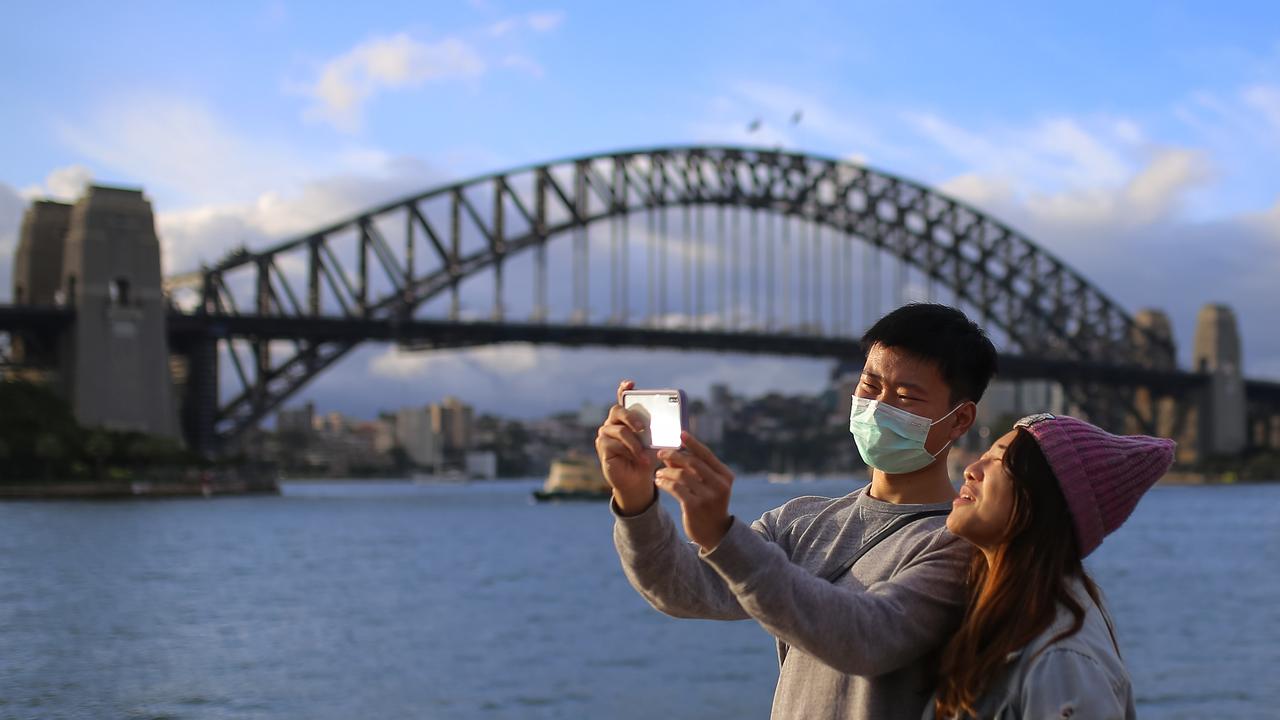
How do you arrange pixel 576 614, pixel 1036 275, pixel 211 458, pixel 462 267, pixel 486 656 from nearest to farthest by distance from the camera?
pixel 486 656 < pixel 576 614 < pixel 211 458 < pixel 462 267 < pixel 1036 275

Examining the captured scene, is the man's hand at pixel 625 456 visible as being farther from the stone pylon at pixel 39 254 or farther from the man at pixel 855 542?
the stone pylon at pixel 39 254

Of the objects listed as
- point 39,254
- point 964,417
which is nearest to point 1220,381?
point 39,254

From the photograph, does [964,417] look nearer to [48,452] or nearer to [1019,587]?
[1019,587]

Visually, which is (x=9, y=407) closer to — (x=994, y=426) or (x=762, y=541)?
(x=762, y=541)

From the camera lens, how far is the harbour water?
13.5 meters

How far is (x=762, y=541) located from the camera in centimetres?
206

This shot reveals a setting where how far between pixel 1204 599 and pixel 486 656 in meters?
13.5

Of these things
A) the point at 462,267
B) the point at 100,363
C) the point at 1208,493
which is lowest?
the point at 1208,493

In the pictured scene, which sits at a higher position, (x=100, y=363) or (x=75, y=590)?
(x=100, y=363)

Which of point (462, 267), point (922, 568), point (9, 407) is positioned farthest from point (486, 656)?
point (462, 267)

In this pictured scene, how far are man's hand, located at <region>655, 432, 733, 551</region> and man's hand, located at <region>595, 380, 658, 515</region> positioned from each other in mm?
65

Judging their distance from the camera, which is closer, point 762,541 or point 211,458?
point 762,541

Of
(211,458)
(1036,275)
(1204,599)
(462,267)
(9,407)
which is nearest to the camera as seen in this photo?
(1204,599)

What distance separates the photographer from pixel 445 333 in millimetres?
59531
